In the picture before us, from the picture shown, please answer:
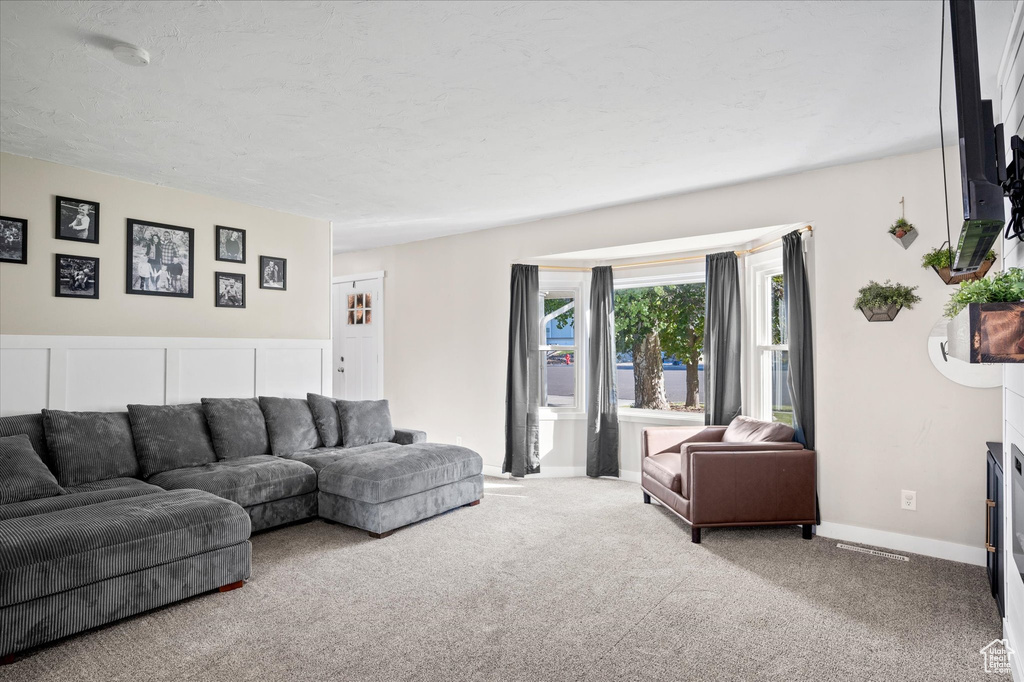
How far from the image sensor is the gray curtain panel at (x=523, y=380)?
18.6 ft

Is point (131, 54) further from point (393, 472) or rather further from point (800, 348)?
point (800, 348)

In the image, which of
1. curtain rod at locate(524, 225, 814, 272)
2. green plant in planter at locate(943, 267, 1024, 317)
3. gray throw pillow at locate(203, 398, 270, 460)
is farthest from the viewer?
curtain rod at locate(524, 225, 814, 272)

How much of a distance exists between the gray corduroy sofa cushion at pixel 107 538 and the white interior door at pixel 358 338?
3951 millimetres

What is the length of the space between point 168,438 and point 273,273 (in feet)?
5.91

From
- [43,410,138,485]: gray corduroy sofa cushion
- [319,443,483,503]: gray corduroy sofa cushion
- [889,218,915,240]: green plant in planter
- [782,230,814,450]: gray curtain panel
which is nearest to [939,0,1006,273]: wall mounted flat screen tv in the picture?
[889,218,915,240]: green plant in planter

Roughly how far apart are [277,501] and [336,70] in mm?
2818

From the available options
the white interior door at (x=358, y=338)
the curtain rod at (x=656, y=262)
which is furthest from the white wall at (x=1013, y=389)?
the white interior door at (x=358, y=338)

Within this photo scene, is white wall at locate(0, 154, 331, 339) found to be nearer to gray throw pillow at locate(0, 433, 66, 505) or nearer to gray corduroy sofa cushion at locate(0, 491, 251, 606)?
gray throw pillow at locate(0, 433, 66, 505)

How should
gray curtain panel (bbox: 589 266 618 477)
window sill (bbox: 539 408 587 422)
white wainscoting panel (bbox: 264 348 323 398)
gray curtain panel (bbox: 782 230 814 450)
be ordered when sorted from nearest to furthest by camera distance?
gray curtain panel (bbox: 782 230 814 450)
white wainscoting panel (bbox: 264 348 323 398)
gray curtain panel (bbox: 589 266 618 477)
window sill (bbox: 539 408 587 422)

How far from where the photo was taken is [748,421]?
14.4 feet

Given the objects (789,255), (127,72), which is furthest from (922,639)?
(127,72)

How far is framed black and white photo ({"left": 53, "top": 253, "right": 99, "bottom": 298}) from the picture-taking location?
3.88m

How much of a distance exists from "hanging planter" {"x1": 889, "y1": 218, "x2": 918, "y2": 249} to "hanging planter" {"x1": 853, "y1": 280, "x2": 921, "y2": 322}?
265 mm

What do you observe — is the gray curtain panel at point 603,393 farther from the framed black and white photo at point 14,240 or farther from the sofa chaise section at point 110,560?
the framed black and white photo at point 14,240
